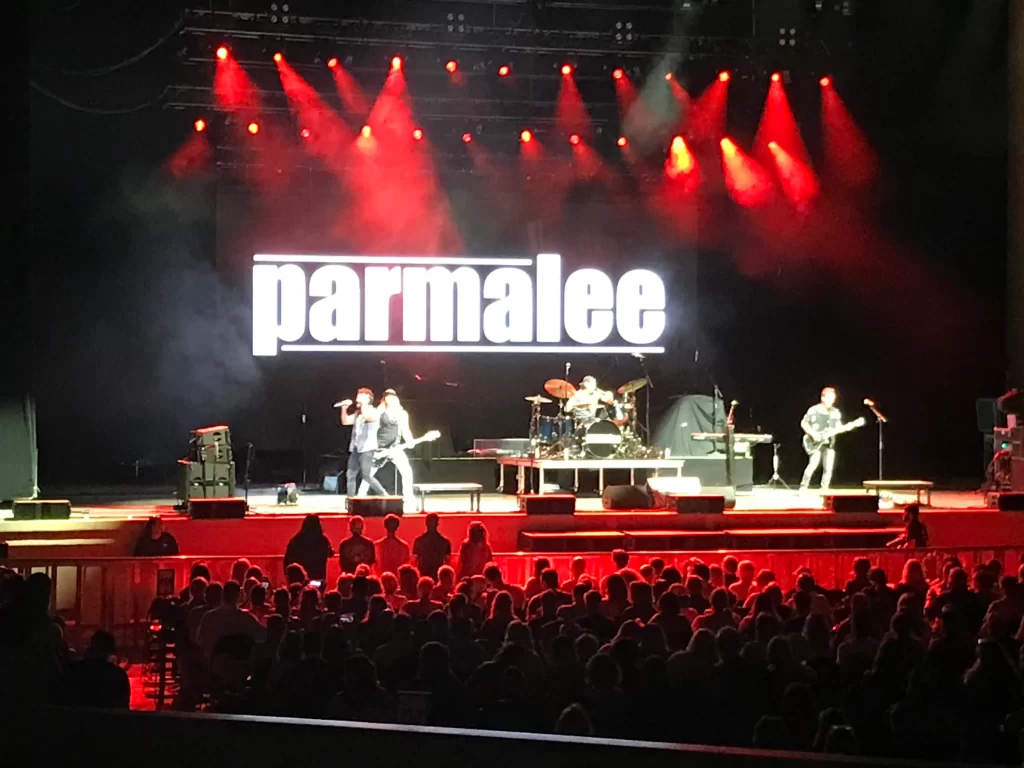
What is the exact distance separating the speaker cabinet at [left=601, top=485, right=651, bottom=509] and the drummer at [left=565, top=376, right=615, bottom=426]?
245 centimetres

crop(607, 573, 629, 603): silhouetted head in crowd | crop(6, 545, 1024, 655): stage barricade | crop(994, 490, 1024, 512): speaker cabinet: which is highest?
crop(994, 490, 1024, 512): speaker cabinet

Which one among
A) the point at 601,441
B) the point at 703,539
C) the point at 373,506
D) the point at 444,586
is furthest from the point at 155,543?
the point at 601,441

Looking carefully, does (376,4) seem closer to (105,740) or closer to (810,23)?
(810,23)

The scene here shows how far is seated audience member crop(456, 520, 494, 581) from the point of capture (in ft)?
30.3

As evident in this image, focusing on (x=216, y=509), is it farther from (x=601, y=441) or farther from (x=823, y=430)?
(x=823, y=430)

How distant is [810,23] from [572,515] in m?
7.76

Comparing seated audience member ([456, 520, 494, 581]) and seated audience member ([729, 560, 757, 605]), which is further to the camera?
seated audience member ([456, 520, 494, 581])

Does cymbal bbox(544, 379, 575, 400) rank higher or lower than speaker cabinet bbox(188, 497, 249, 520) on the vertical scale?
higher

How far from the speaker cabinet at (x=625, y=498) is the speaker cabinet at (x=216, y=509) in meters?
4.14

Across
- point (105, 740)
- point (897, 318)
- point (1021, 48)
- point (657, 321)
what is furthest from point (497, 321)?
point (105, 740)

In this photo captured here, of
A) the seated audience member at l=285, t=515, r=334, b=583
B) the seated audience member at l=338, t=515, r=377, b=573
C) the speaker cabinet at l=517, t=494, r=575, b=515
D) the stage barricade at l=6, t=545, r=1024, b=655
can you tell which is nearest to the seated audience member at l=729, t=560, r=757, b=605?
the stage barricade at l=6, t=545, r=1024, b=655

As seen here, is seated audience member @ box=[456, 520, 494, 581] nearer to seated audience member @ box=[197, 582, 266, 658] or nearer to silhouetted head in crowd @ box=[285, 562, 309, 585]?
silhouetted head in crowd @ box=[285, 562, 309, 585]

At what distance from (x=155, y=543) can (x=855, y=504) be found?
7.20 metres

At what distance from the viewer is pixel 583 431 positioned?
627 inches
